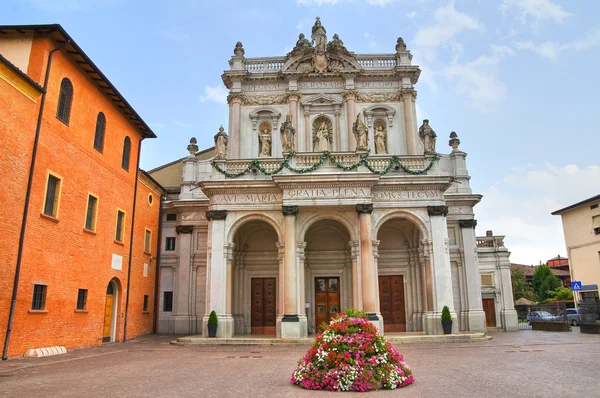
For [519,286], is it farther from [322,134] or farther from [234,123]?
[234,123]

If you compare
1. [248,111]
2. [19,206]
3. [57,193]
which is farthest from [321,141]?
[19,206]

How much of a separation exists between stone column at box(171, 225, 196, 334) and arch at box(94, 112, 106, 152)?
28.6ft

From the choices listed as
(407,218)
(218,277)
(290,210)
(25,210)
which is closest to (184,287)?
(218,277)

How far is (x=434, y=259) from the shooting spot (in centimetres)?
2228

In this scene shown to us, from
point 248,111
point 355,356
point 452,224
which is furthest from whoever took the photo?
point 248,111

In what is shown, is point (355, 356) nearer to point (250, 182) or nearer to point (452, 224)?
point (250, 182)

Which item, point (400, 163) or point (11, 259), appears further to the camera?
point (400, 163)

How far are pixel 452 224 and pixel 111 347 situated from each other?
20.1m

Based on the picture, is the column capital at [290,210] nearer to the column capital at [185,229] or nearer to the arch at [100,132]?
the column capital at [185,229]

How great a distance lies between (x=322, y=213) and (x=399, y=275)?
6527 mm

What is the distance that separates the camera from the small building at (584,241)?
35.1 meters

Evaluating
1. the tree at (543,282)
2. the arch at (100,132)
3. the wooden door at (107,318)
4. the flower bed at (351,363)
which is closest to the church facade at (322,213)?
the wooden door at (107,318)

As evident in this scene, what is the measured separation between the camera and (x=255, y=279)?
86.5ft

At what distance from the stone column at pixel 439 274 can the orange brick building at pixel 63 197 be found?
1576cm
